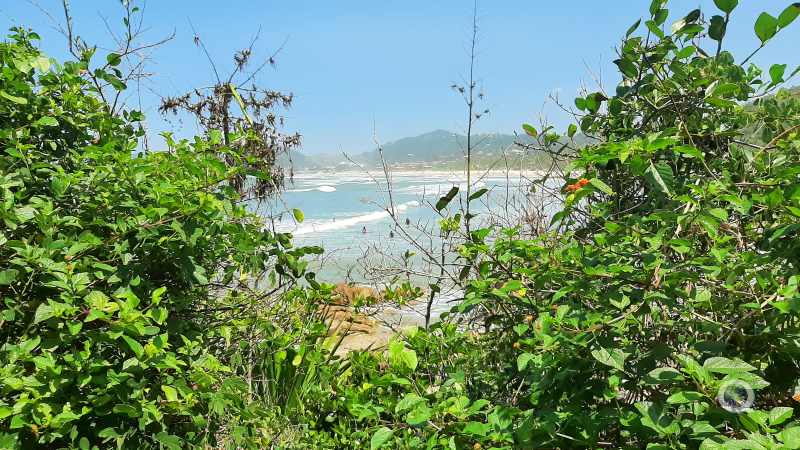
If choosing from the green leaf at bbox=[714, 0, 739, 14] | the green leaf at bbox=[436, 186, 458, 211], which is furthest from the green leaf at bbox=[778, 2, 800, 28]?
the green leaf at bbox=[436, 186, 458, 211]

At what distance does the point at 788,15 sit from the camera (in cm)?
178

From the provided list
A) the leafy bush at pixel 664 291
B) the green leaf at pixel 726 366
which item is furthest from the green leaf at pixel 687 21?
the green leaf at pixel 726 366

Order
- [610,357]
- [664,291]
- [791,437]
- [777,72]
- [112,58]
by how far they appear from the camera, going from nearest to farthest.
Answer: [791,437]
[610,357]
[664,291]
[777,72]
[112,58]

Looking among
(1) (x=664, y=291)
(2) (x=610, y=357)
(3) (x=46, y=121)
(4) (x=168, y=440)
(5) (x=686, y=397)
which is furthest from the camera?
(3) (x=46, y=121)

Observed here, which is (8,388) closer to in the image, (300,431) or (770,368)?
(300,431)

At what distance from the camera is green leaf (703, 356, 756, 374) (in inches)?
56.5

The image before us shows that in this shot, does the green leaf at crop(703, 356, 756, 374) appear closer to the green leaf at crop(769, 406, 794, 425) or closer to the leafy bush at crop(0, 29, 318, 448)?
the green leaf at crop(769, 406, 794, 425)

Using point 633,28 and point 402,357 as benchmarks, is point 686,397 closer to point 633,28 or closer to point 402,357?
point 402,357

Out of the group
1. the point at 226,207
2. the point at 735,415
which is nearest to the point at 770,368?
the point at 735,415

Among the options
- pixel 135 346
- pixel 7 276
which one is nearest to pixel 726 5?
pixel 135 346

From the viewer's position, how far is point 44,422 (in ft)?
6.97

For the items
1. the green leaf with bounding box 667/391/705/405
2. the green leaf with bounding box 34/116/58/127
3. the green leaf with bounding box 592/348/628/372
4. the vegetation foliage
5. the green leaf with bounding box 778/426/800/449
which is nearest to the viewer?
the green leaf with bounding box 778/426/800/449

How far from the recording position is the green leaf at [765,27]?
1.80m

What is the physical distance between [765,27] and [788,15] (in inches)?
2.8
